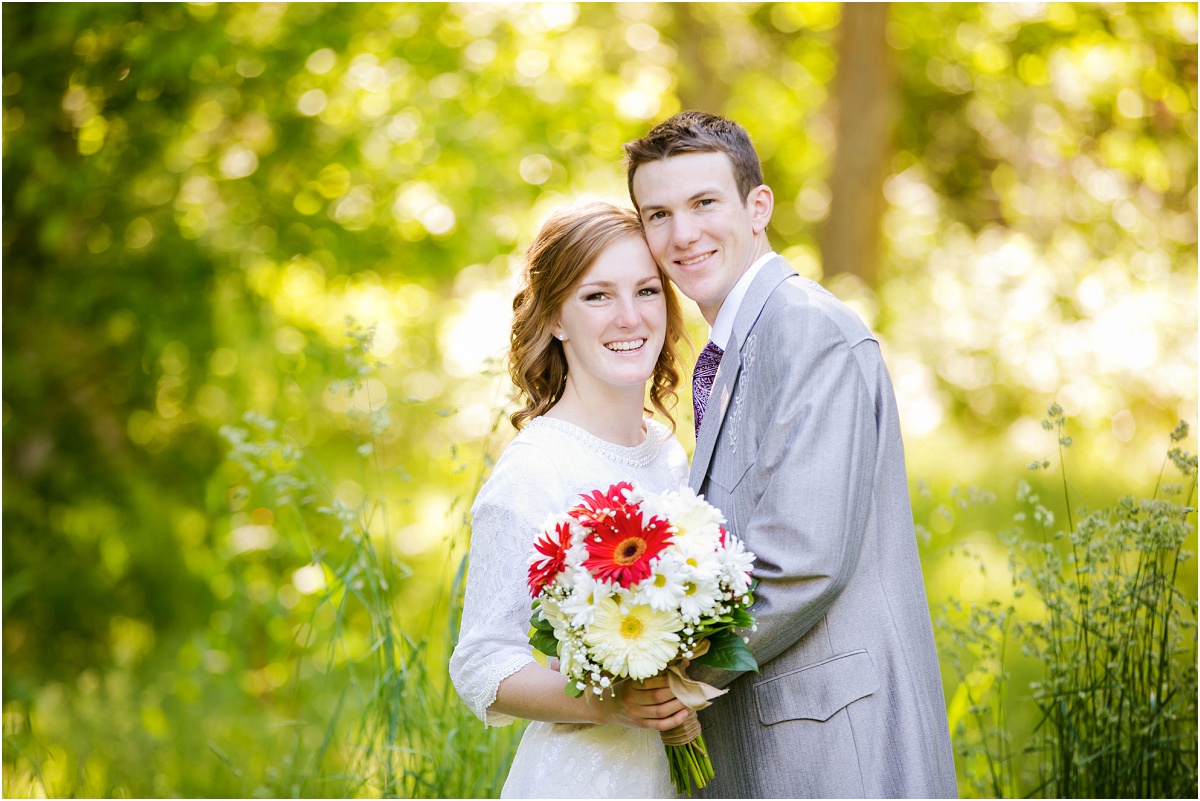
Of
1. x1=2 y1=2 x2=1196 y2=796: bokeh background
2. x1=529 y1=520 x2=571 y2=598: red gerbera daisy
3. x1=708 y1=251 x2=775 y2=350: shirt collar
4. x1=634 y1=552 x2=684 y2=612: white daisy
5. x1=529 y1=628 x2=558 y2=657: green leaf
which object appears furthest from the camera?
x1=2 y1=2 x2=1196 y2=796: bokeh background

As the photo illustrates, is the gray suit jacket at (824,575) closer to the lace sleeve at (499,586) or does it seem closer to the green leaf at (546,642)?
the green leaf at (546,642)

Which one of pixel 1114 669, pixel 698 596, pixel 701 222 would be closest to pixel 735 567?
pixel 698 596

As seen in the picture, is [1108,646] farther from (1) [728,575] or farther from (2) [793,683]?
(1) [728,575]

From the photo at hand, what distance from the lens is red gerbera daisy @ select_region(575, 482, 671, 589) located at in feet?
6.23

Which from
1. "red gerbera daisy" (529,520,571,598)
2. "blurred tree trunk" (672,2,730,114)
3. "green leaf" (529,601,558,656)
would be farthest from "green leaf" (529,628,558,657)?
"blurred tree trunk" (672,2,730,114)

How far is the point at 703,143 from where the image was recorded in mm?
2562

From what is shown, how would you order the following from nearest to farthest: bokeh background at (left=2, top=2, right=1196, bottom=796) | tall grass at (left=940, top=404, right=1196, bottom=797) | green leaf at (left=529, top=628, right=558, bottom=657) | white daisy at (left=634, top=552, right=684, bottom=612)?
white daisy at (left=634, top=552, right=684, bottom=612) → green leaf at (left=529, top=628, right=558, bottom=657) → tall grass at (left=940, top=404, right=1196, bottom=797) → bokeh background at (left=2, top=2, right=1196, bottom=796)

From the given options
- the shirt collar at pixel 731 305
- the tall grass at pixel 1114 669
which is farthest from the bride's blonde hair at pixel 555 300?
the tall grass at pixel 1114 669

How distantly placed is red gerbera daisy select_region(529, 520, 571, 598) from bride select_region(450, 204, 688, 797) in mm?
267

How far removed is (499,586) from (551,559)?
1.29 feet

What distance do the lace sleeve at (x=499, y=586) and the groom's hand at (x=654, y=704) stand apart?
32 cm

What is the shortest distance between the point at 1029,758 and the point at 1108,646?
41.6 inches

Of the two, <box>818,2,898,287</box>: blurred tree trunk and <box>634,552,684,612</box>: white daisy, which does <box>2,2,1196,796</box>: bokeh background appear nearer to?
<box>818,2,898,287</box>: blurred tree trunk

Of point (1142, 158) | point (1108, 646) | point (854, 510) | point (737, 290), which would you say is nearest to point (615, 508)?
point (854, 510)
